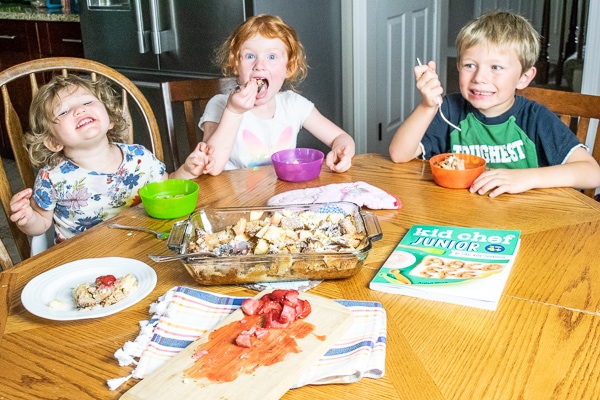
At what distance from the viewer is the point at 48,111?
152 cm

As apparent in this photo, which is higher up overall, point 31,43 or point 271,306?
point 31,43

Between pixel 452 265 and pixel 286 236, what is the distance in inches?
11.0

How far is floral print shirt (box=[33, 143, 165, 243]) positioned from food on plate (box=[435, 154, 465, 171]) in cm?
76

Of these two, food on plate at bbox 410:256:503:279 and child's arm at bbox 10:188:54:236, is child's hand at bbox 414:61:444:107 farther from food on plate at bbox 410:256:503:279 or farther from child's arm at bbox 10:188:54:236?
child's arm at bbox 10:188:54:236

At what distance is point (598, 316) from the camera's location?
35.7 inches

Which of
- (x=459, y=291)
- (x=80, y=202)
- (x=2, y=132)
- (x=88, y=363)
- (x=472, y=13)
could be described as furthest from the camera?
(x=472, y=13)

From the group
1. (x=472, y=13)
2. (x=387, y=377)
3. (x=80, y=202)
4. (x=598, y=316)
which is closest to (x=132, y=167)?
(x=80, y=202)

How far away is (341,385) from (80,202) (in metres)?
1.05

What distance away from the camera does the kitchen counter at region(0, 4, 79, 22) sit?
3.64 m

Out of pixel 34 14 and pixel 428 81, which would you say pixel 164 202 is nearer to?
pixel 428 81

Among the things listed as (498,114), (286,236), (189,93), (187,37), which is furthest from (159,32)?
(286,236)

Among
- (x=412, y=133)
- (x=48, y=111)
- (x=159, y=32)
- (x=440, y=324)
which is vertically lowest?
(x=440, y=324)

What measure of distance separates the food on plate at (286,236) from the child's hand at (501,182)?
420 mm

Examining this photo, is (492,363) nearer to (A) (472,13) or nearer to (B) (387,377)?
(B) (387,377)
